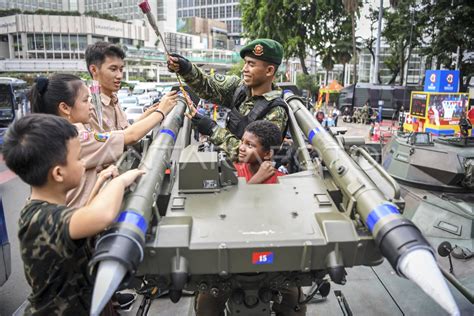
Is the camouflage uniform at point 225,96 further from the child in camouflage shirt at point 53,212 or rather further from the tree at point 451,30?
the tree at point 451,30

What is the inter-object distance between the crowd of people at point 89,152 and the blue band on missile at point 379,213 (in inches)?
34.1

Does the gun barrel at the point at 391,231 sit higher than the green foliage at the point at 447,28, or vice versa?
the green foliage at the point at 447,28

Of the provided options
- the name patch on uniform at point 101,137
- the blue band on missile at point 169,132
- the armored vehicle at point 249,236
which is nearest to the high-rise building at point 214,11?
the blue band on missile at point 169,132

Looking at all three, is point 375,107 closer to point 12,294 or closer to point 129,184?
point 12,294

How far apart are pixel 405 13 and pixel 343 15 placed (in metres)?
3.72

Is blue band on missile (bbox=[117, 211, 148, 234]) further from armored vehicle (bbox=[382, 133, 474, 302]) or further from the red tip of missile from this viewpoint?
armored vehicle (bbox=[382, 133, 474, 302])

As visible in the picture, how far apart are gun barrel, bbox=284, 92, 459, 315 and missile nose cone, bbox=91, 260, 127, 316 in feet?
3.32

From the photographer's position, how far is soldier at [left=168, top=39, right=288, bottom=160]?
296 cm

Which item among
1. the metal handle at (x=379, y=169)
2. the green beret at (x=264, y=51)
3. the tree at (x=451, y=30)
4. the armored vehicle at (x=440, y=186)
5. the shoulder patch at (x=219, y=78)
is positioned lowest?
the armored vehicle at (x=440, y=186)

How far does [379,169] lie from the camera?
226cm

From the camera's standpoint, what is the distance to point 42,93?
235 cm

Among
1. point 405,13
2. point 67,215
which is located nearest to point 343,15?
point 405,13

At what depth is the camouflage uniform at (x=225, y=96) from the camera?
295 cm

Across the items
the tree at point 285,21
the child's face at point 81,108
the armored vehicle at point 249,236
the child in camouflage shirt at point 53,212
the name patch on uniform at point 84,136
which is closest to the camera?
the armored vehicle at point 249,236
